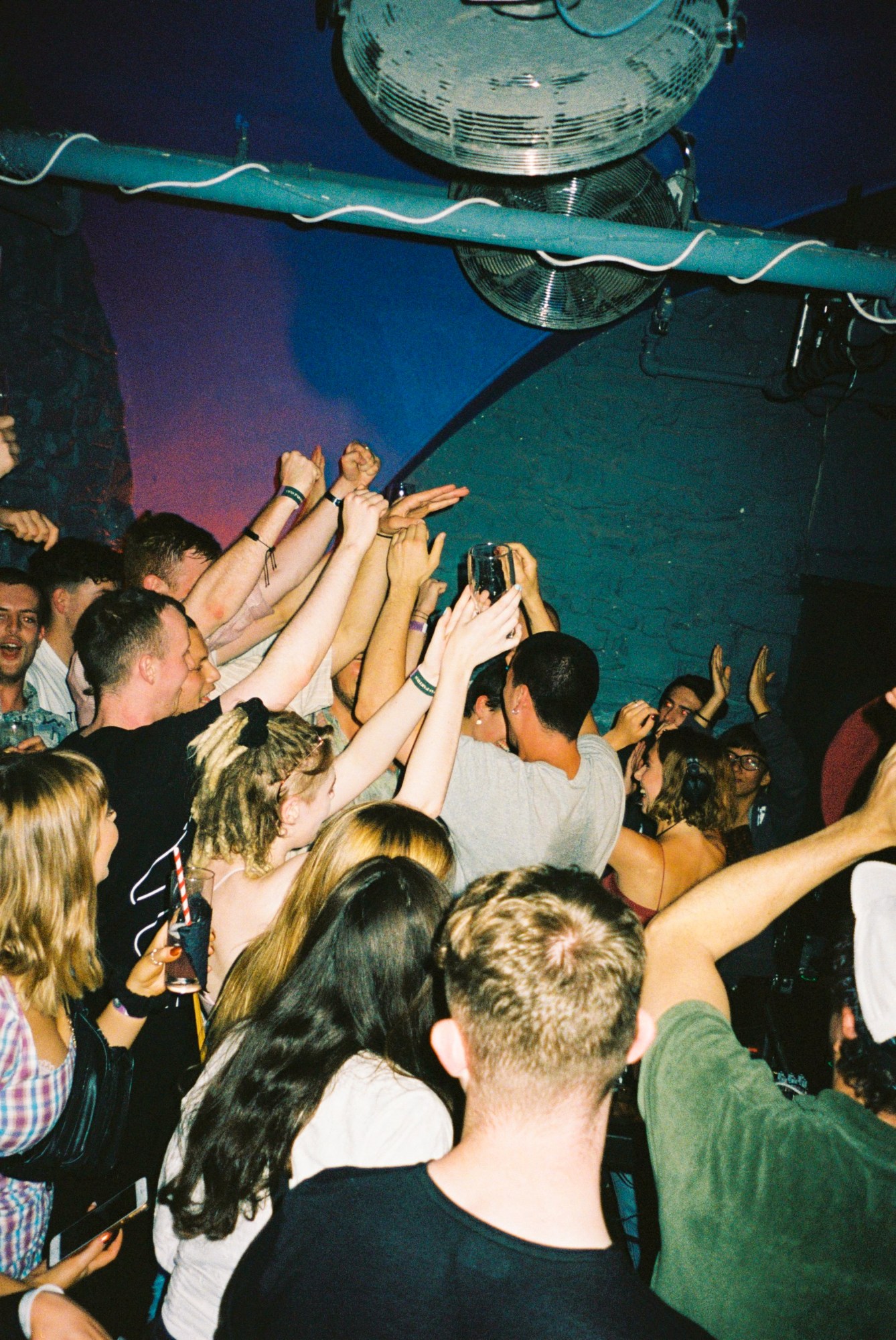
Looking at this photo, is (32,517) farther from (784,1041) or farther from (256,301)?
(784,1041)

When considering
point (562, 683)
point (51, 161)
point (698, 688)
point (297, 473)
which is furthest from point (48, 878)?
point (698, 688)

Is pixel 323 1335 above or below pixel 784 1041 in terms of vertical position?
above

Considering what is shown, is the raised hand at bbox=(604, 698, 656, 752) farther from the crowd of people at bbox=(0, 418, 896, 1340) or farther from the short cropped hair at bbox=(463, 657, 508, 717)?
the short cropped hair at bbox=(463, 657, 508, 717)

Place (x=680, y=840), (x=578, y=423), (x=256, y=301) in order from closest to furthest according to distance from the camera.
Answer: (x=680, y=840) → (x=256, y=301) → (x=578, y=423)

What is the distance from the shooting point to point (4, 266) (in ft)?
10.2

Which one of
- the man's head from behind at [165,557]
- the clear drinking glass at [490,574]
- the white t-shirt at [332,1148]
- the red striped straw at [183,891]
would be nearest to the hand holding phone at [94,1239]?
the white t-shirt at [332,1148]

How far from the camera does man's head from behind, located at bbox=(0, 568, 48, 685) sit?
8.86ft

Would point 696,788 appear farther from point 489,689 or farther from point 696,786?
point 489,689

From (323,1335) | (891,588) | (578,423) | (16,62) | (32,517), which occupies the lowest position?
(323,1335)

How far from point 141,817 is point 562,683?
1.25 m

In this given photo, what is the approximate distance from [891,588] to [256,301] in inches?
150

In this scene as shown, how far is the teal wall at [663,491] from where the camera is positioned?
427 cm

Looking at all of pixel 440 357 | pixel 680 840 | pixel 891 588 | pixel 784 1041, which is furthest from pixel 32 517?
pixel 891 588

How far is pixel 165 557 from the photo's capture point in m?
2.73
